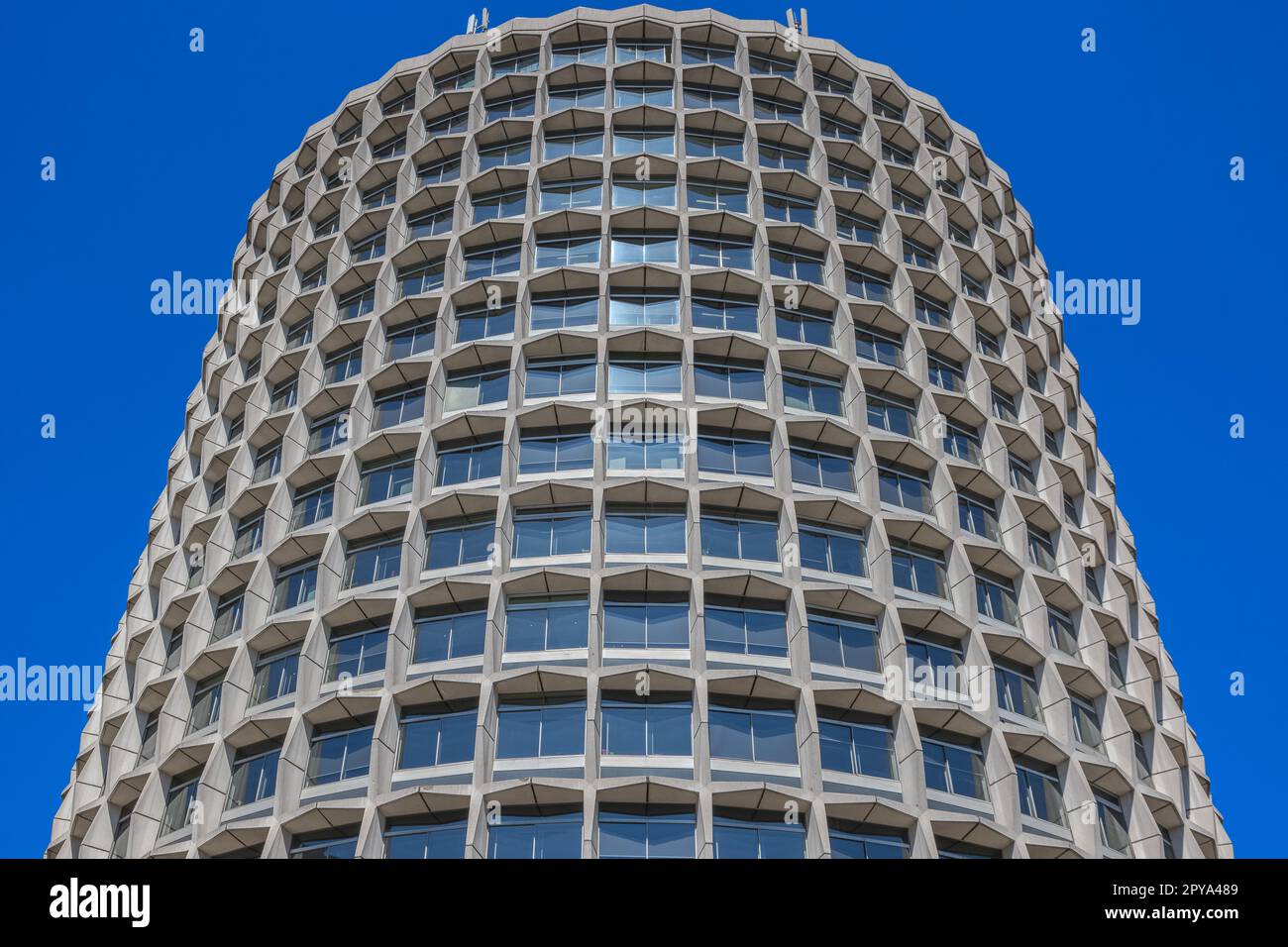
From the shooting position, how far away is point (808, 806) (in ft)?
133

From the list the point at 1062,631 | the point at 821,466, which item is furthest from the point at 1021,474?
the point at 821,466

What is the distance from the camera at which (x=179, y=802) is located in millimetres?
47125

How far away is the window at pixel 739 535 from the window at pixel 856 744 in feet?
20.0

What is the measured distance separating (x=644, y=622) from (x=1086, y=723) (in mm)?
17495

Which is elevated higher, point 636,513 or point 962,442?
point 962,442

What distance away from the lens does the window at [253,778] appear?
44.8 meters

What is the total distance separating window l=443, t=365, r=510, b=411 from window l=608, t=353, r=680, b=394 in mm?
4062

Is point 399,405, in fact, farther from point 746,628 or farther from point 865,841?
point 865,841

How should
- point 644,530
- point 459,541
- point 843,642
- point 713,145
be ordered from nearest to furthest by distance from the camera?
point 843,642 < point 644,530 < point 459,541 < point 713,145
